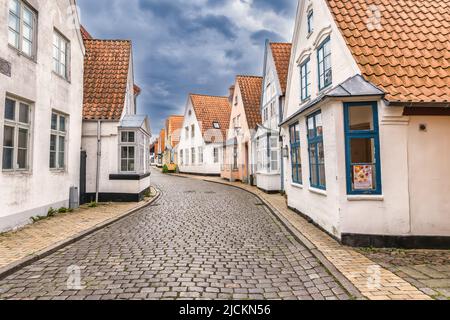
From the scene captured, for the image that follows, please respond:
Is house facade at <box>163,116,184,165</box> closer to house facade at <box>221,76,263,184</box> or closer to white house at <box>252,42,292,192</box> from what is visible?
house facade at <box>221,76,263,184</box>

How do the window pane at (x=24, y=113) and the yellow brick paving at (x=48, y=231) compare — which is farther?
the window pane at (x=24, y=113)

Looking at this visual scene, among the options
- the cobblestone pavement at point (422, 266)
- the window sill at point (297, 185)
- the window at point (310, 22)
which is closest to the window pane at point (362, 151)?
the cobblestone pavement at point (422, 266)

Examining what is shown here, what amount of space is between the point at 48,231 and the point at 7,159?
6.52 ft

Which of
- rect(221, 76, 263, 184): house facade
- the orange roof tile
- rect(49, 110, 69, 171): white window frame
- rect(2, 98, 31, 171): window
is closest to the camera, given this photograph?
rect(2, 98, 31, 171): window

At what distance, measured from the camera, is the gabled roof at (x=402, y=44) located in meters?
6.09

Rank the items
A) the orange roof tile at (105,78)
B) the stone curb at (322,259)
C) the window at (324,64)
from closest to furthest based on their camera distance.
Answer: the stone curb at (322,259) < the window at (324,64) < the orange roof tile at (105,78)

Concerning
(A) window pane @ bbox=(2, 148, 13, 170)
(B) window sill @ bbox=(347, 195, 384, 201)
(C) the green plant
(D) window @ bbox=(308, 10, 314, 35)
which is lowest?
(C) the green plant

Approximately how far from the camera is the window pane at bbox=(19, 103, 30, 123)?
24.7 ft

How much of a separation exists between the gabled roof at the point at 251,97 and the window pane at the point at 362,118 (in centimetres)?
1373

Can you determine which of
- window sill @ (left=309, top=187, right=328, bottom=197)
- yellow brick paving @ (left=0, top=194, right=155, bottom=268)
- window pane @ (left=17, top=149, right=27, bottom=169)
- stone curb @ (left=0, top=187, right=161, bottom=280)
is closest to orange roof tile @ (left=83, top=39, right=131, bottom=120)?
yellow brick paving @ (left=0, top=194, right=155, bottom=268)

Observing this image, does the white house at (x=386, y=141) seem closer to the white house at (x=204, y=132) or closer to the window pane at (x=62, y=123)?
the window pane at (x=62, y=123)

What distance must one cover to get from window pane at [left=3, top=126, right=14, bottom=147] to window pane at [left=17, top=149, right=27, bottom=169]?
0.38 metres
